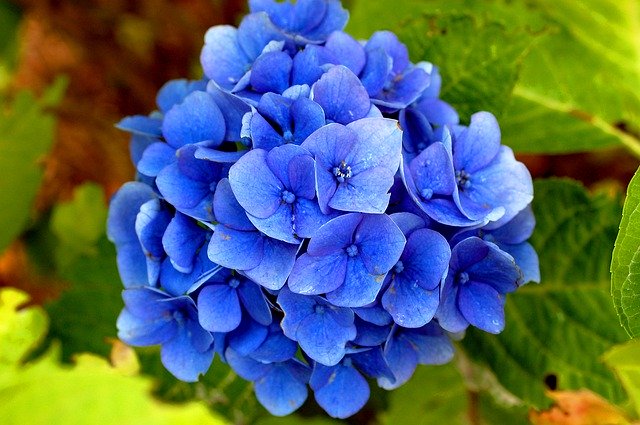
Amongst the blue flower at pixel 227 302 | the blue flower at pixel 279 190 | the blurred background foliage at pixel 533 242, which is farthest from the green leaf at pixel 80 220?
the blue flower at pixel 279 190

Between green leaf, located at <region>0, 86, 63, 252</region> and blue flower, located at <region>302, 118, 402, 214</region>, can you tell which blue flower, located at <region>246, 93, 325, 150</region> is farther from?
green leaf, located at <region>0, 86, 63, 252</region>

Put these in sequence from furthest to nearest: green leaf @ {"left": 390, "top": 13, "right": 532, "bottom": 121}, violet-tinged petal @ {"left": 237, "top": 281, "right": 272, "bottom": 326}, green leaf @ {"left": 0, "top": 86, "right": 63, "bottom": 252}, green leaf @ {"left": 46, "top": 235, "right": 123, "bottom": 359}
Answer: green leaf @ {"left": 0, "top": 86, "right": 63, "bottom": 252}, green leaf @ {"left": 46, "top": 235, "right": 123, "bottom": 359}, green leaf @ {"left": 390, "top": 13, "right": 532, "bottom": 121}, violet-tinged petal @ {"left": 237, "top": 281, "right": 272, "bottom": 326}

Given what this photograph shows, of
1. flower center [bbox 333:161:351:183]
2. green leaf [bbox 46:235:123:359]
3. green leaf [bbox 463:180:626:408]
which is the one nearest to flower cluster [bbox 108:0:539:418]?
flower center [bbox 333:161:351:183]

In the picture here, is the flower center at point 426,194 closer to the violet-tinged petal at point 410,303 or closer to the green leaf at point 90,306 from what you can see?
the violet-tinged petal at point 410,303

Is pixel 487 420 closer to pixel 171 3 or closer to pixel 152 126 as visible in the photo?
pixel 152 126

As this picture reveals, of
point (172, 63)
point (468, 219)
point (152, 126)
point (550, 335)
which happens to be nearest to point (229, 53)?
point (152, 126)
